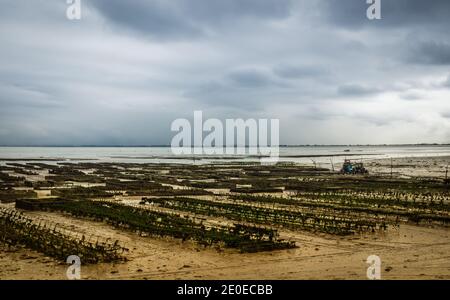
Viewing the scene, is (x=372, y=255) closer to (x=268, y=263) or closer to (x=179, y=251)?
(x=268, y=263)

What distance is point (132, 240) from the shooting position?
1463cm

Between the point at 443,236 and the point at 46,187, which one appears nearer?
the point at 443,236

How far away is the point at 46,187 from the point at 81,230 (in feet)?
63.4
